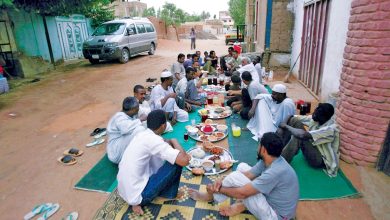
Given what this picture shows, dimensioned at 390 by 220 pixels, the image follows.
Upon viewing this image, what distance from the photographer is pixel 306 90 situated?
324 inches

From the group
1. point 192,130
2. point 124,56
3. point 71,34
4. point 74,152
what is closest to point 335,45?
point 192,130

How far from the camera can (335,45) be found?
6.14 m

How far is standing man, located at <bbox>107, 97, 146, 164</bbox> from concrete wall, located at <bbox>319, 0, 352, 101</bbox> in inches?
187

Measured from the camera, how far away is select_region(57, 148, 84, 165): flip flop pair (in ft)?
14.4

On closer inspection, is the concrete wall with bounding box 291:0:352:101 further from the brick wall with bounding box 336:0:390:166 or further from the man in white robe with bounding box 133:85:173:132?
the man in white robe with bounding box 133:85:173:132

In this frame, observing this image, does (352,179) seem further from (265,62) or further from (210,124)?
(265,62)

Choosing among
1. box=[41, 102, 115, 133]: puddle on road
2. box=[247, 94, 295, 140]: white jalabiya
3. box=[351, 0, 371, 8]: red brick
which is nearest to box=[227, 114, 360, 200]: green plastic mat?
box=[247, 94, 295, 140]: white jalabiya

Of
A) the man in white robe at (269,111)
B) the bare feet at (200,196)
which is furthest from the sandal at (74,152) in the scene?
the man in white robe at (269,111)

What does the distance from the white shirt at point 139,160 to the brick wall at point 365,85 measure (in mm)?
2729

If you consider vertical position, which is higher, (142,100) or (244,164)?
(142,100)

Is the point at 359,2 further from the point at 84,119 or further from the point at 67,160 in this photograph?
the point at 84,119

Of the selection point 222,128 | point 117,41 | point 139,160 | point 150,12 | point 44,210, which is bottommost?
point 44,210

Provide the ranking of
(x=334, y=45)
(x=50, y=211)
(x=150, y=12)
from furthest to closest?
(x=150, y=12) < (x=334, y=45) < (x=50, y=211)

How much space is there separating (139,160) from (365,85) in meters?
3.15
